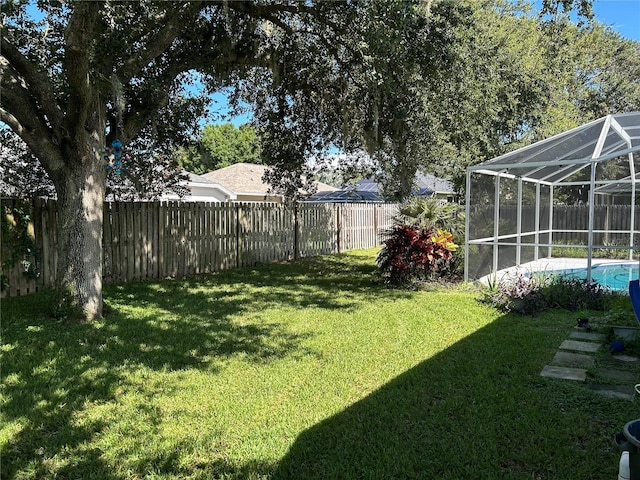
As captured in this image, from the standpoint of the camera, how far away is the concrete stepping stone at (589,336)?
536 cm

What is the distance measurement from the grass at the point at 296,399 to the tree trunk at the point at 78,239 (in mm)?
397

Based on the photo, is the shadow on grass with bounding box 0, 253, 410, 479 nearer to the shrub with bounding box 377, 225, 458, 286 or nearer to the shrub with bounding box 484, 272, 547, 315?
the shrub with bounding box 377, 225, 458, 286

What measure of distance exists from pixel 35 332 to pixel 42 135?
2403 mm

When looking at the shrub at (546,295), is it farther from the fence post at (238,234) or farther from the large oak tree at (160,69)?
the fence post at (238,234)

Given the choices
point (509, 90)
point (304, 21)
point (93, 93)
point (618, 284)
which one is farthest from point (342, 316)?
point (509, 90)

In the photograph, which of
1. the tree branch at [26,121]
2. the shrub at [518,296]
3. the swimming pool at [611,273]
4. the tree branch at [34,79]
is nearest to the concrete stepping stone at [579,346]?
the shrub at [518,296]

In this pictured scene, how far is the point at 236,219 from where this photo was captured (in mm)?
11422

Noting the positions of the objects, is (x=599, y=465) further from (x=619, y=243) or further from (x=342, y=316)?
(x=619, y=243)

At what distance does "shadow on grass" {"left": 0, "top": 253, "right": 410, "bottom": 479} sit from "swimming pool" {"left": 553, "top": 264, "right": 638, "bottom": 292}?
192 inches

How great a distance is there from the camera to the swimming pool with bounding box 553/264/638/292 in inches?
382

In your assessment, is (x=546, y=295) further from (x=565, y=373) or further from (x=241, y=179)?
(x=241, y=179)

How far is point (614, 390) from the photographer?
387 cm

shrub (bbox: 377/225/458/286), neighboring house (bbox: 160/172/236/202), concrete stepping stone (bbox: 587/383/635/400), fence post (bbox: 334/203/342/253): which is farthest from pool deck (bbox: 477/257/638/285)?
neighboring house (bbox: 160/172/236/202)

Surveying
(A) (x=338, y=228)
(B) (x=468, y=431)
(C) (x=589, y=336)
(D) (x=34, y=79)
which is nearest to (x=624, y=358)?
(C) (x=589, y=336)
